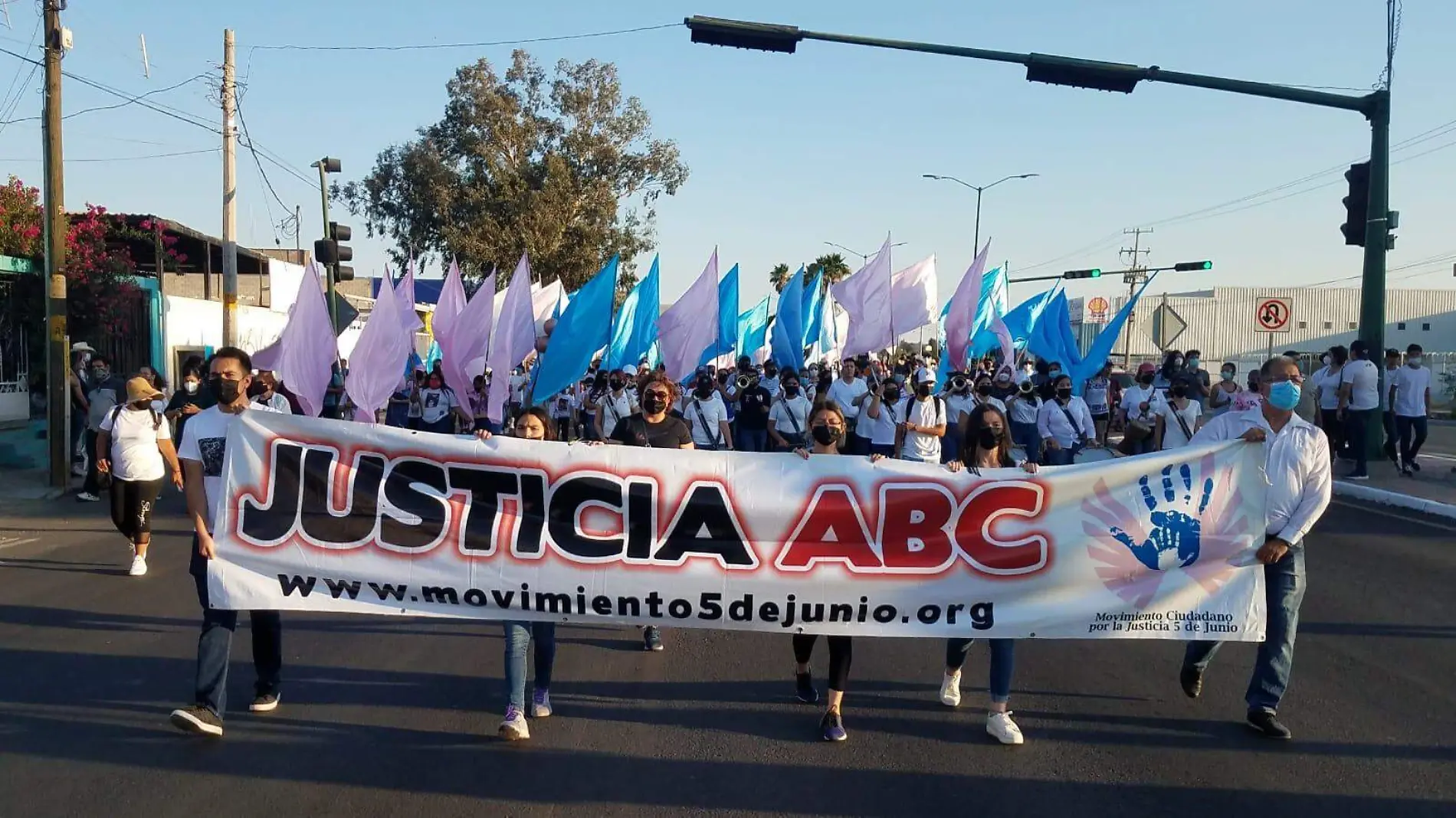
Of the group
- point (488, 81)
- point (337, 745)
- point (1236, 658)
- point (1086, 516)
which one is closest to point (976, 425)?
point (1086, 516)

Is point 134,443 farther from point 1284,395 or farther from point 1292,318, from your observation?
point 1292,318

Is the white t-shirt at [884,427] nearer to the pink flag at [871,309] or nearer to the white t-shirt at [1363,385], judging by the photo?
the pink flag at [871,309]

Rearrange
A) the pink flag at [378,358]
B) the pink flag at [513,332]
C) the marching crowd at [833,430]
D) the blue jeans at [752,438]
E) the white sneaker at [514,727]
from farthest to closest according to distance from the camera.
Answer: the blue jeans at [752,438] < the pink flag at [513,332] < the pink flag at [378,358] < the marching crowd at [833,430] < the white sneaker at [514,727]

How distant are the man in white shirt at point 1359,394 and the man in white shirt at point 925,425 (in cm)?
713

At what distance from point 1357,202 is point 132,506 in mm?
14713

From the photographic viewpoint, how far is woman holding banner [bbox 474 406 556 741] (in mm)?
5059

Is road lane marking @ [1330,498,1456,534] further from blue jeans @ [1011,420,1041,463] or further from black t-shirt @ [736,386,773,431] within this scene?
black t-shirt @ [736,386,773,431]

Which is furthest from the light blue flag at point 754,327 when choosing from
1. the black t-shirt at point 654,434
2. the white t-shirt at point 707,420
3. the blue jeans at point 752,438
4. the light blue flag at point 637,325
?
the black t-shirt at point 654,434

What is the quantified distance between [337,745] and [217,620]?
2.71 feet

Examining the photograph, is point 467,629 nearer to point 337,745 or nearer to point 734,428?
point 337,745

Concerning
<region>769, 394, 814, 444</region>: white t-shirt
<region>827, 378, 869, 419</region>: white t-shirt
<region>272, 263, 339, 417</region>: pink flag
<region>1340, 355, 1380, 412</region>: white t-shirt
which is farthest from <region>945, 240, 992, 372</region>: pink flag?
<region>272, 263, 339, 417</region>: pink flag

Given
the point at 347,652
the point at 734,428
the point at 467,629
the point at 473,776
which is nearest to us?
the point at 473,776

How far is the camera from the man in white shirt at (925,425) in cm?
1058

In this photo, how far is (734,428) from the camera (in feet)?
53.7
